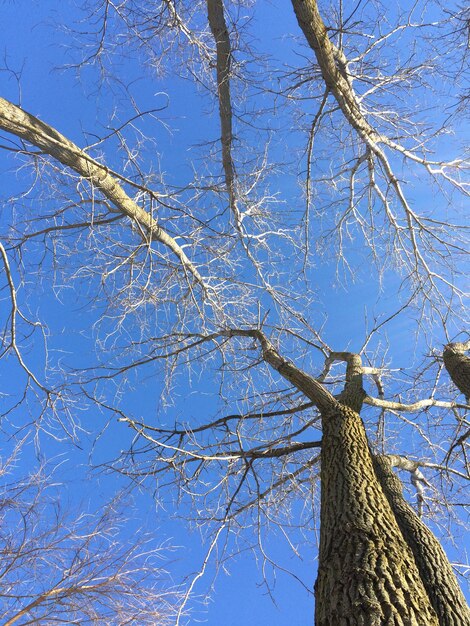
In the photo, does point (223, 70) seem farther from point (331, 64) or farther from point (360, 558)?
point (360, 558)

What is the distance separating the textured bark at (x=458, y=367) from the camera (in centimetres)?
347

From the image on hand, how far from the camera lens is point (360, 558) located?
6.61 ft

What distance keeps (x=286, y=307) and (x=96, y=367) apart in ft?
6.95

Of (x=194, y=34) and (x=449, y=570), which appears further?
(x=194, y=34)

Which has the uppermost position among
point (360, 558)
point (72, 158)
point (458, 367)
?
point (72, 158)

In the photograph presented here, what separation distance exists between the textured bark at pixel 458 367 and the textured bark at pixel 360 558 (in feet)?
3.60

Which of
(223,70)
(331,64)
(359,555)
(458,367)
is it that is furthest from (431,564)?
(223,70)

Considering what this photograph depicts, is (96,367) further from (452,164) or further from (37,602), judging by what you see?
(452,164)

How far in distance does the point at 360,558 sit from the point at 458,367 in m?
2.13

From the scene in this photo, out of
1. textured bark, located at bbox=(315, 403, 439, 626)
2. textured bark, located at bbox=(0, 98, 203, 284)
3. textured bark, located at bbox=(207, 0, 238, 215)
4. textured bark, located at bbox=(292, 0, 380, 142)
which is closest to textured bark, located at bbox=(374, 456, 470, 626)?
textured bark, located at bbox=(315, 403, 439, 626)

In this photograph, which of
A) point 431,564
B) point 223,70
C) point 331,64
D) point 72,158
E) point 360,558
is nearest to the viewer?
point 360,558

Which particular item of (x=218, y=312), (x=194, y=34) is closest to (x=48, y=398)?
(x=218, y=312)

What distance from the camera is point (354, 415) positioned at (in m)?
3.32

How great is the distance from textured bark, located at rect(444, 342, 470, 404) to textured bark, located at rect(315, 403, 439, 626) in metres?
1.10
